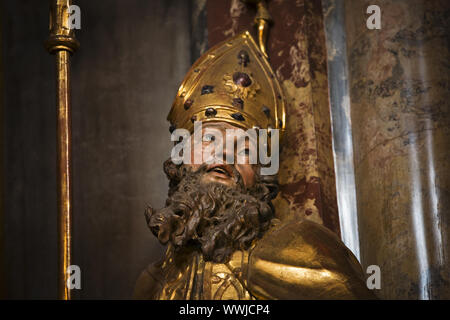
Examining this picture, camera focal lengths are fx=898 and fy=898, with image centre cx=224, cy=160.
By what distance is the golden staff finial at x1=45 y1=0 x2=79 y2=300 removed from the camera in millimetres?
3127

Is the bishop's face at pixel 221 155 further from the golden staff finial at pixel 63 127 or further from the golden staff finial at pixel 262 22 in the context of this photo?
the golden staff finial at pixel 262 22

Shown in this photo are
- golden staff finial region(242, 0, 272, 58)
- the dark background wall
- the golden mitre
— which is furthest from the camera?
the dark background wall

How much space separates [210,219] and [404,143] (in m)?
0.86

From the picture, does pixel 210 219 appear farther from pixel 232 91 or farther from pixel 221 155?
pixel 232 91

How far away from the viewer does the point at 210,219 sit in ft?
10.2

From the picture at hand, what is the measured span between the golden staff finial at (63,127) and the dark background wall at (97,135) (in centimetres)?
97

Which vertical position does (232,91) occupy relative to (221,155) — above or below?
above

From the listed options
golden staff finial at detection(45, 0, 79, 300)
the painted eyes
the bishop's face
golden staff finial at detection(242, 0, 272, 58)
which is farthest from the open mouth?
golden staff finial at detection(242, 0, 272, 58)

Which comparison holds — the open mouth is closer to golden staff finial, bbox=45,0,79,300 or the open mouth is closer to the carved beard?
the carved beard

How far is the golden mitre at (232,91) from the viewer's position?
3.39 metres

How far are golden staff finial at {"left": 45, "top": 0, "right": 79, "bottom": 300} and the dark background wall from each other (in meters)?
0.97

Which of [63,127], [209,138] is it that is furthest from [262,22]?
[63,127]

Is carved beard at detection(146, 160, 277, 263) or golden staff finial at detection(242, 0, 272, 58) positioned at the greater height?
golden staff finial at detection(242, 0, 272, 58)

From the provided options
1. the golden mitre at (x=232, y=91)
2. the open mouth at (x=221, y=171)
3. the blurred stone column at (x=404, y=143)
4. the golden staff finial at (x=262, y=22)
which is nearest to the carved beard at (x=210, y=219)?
the open mouth at (x=221, y=171)
